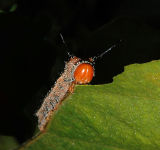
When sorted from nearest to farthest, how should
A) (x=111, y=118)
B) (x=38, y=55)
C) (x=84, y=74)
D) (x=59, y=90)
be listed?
(x=111, y=118)
(x=84, y=74)
(x=59, y=90)
(x=38, y=55)

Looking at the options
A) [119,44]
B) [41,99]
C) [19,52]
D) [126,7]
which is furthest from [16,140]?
[126,7]

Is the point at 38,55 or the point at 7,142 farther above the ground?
the point at 38,55

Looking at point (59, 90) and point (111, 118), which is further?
point (59, 90)

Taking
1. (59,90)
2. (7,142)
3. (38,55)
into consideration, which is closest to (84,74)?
(59,90)

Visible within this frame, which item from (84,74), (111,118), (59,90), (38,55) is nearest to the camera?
(111,118)

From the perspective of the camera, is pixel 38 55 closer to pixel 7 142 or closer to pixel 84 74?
pixel 84 74

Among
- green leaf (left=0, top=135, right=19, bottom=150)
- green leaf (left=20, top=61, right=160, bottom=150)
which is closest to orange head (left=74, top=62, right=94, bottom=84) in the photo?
green leaf (left=20, top=61, right=160, bottom=150)
